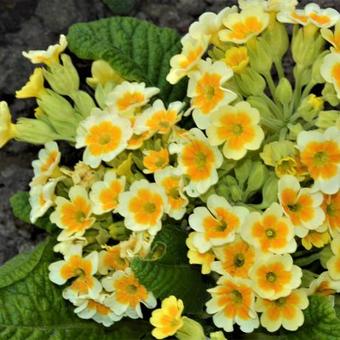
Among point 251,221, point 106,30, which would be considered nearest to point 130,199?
point 251,221

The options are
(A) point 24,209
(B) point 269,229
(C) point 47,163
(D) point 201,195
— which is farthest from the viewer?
(A) point 24,209

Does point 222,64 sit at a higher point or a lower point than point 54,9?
higher

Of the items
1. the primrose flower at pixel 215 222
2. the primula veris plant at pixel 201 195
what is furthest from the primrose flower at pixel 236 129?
the primrose flower at pixel 215 222

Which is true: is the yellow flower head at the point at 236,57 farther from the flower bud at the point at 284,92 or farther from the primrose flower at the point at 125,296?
the primrose flower at the point at 125,296

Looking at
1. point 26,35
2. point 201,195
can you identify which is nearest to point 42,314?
point 201,195

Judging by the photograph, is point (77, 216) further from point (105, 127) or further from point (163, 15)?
point (163, 15)

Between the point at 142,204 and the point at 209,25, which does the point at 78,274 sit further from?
the point at 209,25

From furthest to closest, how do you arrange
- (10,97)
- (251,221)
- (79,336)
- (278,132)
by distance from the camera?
(10,97)
(79,336)
(278,132)
(251,221)
